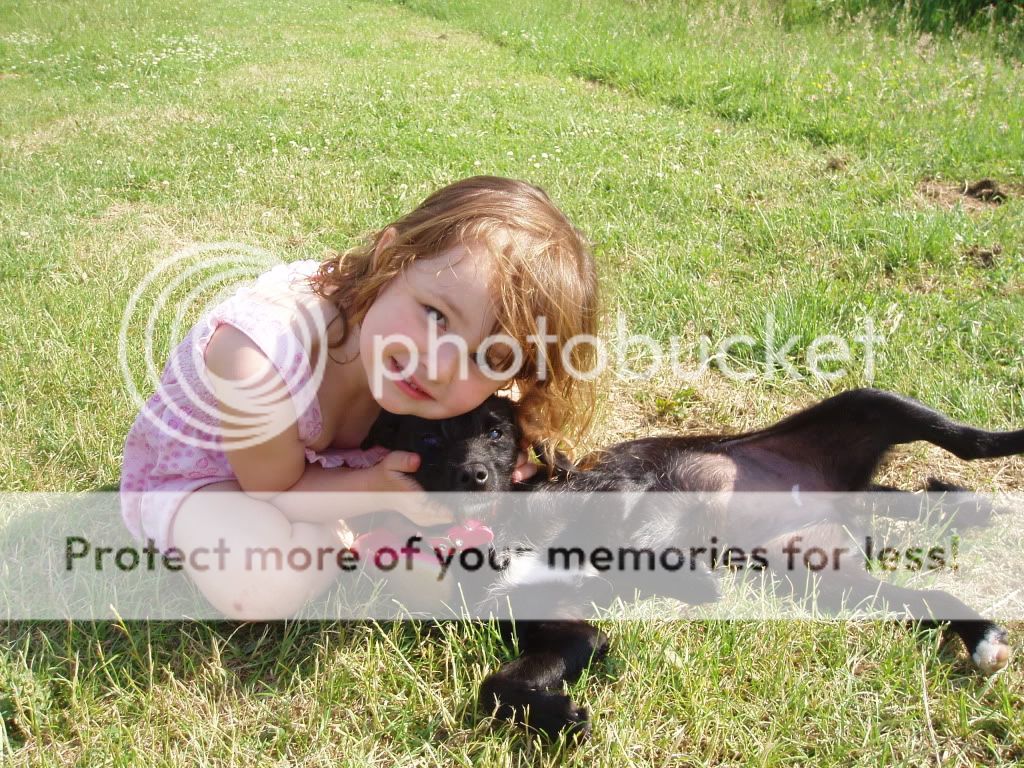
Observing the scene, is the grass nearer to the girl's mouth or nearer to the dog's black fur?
the dog's black fur

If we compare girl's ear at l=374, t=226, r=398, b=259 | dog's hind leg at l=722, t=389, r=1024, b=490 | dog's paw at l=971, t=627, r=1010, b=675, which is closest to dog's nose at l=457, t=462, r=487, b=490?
girl's ear at l=374, t=226, r=398, b=259

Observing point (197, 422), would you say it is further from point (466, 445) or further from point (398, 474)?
point (466, 445)

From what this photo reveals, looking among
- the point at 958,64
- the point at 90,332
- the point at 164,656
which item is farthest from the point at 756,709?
the point at 958,64

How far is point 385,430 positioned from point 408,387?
0.36 m

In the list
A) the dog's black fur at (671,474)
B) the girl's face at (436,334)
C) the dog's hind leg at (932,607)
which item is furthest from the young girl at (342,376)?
the dog's hind leg at (932,607)

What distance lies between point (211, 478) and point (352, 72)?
692 centimetres

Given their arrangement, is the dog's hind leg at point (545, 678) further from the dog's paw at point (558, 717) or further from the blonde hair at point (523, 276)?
the blonde hair at point (523, 276)

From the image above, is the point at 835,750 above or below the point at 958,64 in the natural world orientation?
below

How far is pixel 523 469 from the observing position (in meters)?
2.53

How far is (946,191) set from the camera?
4.70 meters

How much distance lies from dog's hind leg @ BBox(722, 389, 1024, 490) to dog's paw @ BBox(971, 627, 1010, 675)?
513mm

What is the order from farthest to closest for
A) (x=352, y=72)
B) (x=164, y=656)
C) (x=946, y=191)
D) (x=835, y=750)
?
(x=352, y=72) → (x=946, y=191) → (x=164, y=656) → (x=835, y=750)

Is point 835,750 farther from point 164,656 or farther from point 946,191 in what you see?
point 946,191

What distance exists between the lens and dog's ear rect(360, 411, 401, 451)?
2.40 meters
